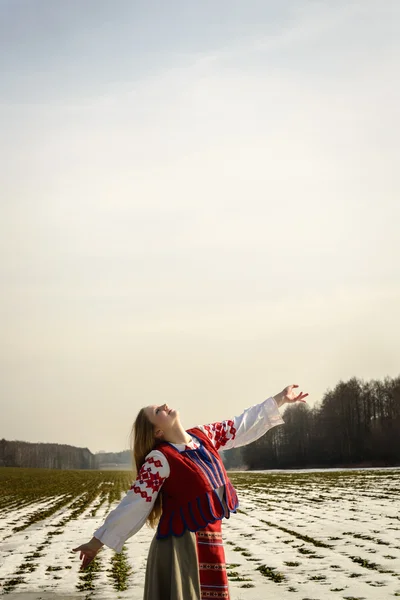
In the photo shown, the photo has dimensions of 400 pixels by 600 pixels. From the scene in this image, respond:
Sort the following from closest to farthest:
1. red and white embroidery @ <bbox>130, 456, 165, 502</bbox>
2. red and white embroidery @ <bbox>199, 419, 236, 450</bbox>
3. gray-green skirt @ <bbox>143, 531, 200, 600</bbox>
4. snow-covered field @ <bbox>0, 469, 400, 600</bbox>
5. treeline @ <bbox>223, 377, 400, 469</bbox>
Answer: gray-green skirt @ <bbox>143, 531, 200, 600</bbox>, red and white embroidery @ <bbox>130, 456, 165, 502</bbox>, red and white embroidery @ <bbox>199, 419, 236, 450</bbox>, snow-covered field @ <bbox>0, 469, 400, 600</bbox>, treeline @ <bbox>223, 377, 400, 469</bbox>

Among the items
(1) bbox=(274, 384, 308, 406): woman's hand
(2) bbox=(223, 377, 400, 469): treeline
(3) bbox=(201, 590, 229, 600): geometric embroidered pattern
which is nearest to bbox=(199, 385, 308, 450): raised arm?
(1) bbox=(274, 384, 308, 406): woman's hand

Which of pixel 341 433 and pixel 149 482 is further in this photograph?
pixel 341 433

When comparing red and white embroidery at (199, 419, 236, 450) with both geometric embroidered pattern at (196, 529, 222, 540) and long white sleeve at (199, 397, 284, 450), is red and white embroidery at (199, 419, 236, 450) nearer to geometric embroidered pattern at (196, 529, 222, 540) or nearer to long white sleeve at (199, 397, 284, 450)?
long white sleeve at (199, 397, 284, 450)

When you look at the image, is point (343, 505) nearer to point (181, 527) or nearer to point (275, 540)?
point (275, 540)

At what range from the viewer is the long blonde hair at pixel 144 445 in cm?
417

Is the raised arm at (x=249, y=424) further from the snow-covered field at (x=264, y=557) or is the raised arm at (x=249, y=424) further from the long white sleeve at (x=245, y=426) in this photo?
the snow-covered field at (x=264, y=557)

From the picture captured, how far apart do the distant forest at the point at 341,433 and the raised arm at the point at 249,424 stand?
7591 centimetres

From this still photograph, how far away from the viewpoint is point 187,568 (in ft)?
13.1

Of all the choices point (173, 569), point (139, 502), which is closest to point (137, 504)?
point (139, 502)

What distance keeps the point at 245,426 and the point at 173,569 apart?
1.24 m

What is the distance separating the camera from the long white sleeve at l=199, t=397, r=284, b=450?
4734 millimetres

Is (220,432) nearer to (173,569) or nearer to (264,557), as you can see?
(173,569)

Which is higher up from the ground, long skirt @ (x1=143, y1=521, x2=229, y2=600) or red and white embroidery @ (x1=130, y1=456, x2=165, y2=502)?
red and white embroidery @ (x1=130, y1=456, x2=165, y2=502)

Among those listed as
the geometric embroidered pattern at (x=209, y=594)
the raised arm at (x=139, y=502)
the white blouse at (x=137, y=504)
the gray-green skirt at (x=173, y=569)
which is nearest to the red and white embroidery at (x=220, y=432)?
the white blouse at (x=137, y=504)
